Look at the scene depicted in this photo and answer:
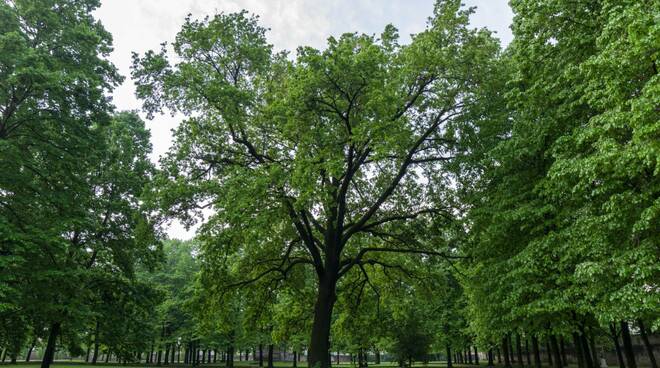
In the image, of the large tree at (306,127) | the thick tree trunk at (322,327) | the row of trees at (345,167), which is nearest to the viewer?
the row of trees at (345,167)

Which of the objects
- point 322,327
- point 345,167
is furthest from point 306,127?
point 322,327

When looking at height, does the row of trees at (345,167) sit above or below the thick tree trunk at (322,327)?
above

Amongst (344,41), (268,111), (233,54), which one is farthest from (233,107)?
(344,41)

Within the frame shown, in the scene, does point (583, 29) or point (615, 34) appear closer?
point (615, 34)

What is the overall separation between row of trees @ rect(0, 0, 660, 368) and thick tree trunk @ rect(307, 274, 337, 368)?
88 mm

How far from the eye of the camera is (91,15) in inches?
736

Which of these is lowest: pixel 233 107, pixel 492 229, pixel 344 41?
pixel 492 229

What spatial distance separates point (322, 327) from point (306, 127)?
842cm

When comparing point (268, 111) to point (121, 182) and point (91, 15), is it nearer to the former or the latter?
point (91, 15)

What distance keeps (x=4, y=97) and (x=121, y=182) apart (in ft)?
28.8

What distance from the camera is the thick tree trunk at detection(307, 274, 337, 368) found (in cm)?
1661

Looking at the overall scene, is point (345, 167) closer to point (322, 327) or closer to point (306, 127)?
point (306, 127)

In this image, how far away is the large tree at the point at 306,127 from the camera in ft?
46.9

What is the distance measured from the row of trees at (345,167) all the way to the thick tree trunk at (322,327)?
9 cm
